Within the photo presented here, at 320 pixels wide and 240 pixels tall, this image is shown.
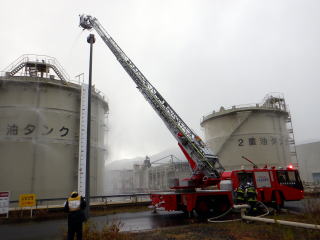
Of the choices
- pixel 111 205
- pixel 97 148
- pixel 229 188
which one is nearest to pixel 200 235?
pixel 229 188

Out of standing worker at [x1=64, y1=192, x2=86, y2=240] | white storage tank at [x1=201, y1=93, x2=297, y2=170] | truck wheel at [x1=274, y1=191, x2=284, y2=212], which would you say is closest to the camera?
standing worker at [x1=64, y1=192, x2=86, y2=240]

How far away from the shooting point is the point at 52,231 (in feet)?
28.5

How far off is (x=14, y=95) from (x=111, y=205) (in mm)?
10607

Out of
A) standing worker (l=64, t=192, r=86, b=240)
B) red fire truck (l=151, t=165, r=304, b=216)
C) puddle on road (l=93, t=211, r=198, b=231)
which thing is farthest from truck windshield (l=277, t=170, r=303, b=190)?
standing worker (l=64, t=192, r=86, b=240)

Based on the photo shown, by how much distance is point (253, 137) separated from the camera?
26531 millimetres

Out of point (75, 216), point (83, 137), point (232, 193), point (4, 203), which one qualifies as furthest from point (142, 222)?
point (83, 137)

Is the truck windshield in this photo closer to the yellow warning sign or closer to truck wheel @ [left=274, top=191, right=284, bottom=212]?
truck wheel @ [left=274, top=191, right=284, bottom=212]

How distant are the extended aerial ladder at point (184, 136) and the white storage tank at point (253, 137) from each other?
1362 centimetres

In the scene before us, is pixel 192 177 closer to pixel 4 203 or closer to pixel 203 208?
pixel 203 208

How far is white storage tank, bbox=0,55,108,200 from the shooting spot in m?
16.4

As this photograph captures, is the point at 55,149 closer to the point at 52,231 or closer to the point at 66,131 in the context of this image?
the point at 66,131

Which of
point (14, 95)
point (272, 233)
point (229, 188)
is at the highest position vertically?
point (14, 95)

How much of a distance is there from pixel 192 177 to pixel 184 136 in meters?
2.19

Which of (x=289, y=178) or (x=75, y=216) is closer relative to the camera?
(x=75, y=216)
